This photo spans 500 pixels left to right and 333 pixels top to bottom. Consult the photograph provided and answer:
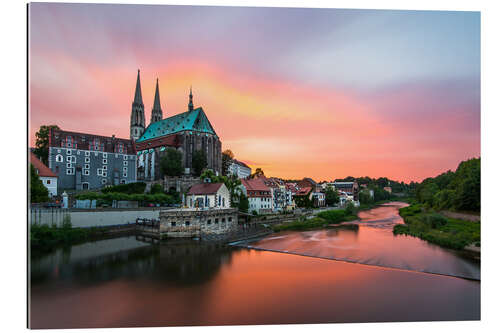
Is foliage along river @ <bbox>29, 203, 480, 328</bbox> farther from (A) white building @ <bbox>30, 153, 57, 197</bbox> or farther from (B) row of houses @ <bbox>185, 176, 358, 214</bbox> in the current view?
(A) white building @ <bbox>30, 153, 57, 197</bbox>

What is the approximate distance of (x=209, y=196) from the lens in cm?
1773

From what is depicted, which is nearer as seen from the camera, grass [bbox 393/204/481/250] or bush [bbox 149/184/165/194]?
grass [bbox 393/204/481/250]

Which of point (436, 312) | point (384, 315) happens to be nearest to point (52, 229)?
point (384, 315)

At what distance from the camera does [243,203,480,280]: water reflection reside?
955 centimetres

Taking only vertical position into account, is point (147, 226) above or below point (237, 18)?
below

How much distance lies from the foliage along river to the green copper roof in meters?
24.3

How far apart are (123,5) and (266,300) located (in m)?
7.66

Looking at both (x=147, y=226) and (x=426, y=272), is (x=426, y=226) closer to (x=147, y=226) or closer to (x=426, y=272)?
(x=426, y=272)

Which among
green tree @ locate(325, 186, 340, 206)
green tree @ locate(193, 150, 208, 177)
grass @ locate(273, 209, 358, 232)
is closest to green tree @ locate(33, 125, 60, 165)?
green tree @ locate(193, 150, 208, 177)

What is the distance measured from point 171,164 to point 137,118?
65.6 ft

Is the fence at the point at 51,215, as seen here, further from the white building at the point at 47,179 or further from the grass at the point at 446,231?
the grass at the point at 446,231

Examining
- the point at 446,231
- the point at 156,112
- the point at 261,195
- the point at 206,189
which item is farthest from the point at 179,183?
the point at 156,112

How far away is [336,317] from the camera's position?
243 inches

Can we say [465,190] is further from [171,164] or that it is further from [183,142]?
[183,142]
